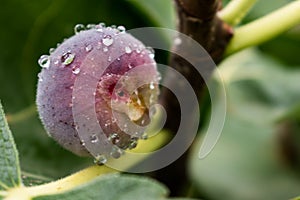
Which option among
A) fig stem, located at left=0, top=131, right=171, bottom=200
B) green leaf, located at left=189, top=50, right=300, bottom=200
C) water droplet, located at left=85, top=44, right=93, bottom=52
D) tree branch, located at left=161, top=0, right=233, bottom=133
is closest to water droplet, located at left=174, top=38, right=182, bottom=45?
tree branch, located at left=161, top=0, right=233, bottom=133

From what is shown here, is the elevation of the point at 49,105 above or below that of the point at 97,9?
above

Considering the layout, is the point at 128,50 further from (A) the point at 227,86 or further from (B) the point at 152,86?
(A) the point at 227,86

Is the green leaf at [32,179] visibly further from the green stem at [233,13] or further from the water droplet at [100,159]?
the green stem at [233,13]

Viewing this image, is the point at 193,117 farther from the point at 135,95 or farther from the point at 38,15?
the point at 38,15

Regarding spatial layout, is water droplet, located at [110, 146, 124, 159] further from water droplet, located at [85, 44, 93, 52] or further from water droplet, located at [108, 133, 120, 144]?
water droplet, located at [85, 44, 93, 52]

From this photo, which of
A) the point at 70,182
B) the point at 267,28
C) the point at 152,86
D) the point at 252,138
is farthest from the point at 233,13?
the point at 252,138

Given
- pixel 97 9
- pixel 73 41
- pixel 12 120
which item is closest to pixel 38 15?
pixel 97 9

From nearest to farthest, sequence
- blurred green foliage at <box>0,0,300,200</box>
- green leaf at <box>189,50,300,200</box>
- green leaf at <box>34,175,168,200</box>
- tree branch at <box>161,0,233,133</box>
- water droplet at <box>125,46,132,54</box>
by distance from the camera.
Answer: green leaf at <box>34,175,168,200</box>, water droplet at <box>125,46,132,54</box>, tree branch at <box>161,0,233,133</box>, blurred green foliage at <box>0,0,300,200</box>, green leaf at <box>189,50,300,200</box>
